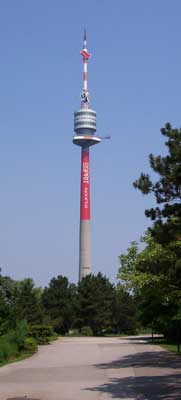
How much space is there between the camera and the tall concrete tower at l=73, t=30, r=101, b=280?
4186 inches

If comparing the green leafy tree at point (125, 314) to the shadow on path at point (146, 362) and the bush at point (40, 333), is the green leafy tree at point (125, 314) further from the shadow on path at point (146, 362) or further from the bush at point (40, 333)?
the shadow on path at point (146, 362)

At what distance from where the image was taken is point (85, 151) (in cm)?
11556

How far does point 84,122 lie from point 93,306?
5570 cm

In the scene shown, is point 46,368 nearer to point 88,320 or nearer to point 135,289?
point 135,289

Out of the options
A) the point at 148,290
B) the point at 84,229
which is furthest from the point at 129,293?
the point at 84,229

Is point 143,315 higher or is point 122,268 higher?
point 122,268

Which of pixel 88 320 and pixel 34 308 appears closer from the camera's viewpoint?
pixel 34 308

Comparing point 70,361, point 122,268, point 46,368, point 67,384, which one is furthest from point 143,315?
point 67,384

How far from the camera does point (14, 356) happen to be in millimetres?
28797

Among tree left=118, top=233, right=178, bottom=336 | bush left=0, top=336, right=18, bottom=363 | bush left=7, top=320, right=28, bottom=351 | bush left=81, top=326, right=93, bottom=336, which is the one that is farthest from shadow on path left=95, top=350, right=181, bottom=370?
bush left=81, top=326, right=93, bottom=336

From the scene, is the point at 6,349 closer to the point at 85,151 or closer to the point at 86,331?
the point at 86,331

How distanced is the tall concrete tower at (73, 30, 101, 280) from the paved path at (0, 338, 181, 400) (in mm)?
78869

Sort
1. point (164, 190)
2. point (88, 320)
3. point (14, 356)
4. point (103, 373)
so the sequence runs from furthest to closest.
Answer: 1. point (88, 320)
2. point (14, 356)
3. point (103, 373)
4. point (164, 190)

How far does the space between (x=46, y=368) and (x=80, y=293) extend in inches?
1937
